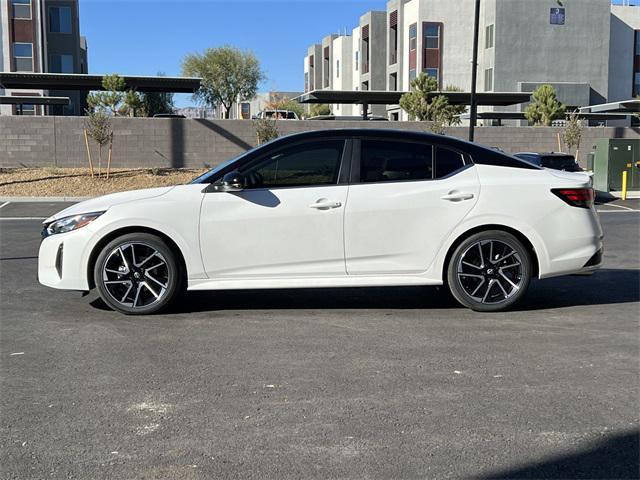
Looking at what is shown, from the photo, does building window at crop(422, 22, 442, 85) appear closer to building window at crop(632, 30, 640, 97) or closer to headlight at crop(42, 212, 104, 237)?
building window at crop(632, 30, 640, 97)

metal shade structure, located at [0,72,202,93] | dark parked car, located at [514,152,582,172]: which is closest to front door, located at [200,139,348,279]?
dark parked car, located at [514,152,582,172]

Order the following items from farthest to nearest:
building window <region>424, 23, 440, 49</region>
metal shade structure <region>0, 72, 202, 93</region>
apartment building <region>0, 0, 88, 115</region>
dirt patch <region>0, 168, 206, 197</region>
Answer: building window <region>424, 23, 440, 49</region> < apartment building <region>0, 0, 88, 115</region> < metal shade structure <region>0, 72, 202, 93</region> < dirt patch <region>0, 168, 206, 197</region>

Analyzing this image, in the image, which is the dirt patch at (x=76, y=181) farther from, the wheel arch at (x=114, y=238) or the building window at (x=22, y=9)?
the building window at (x=22, y=9)

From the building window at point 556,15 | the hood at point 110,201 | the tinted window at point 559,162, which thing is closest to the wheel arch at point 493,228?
the hood at point 110,201

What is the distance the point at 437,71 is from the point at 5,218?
45542 mm

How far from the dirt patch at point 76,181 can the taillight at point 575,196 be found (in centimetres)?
1771

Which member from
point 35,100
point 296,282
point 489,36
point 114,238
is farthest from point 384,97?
point 114,238

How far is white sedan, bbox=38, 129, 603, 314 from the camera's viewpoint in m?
6.48

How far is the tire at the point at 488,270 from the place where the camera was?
21.7 feet

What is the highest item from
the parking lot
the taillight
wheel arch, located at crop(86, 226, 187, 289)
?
the taillight

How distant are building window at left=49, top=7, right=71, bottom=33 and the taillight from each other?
55579 mm

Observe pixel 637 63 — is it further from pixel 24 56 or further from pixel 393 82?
pixel 24 56

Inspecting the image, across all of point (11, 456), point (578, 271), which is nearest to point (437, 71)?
point (578, 271)

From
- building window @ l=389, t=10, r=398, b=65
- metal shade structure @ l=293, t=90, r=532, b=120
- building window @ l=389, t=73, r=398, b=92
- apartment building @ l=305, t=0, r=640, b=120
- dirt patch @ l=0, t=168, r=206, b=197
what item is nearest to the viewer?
dirt patch @ l=0, t=168, r=206, b=197
